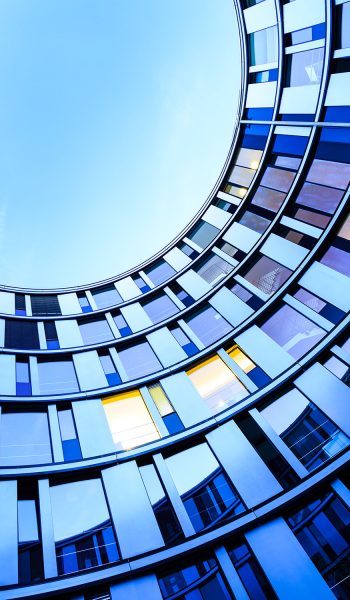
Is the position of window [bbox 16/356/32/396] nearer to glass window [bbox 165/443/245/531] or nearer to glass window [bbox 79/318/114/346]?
glass window [bbox 79/318/114/346]

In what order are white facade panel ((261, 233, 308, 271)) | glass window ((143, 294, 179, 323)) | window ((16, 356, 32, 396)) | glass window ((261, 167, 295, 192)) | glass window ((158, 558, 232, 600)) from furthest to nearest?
1. glass window ((143, 294, 179, 323))
2. glass window ((261, 167, 295, 192))
3. white facade panel ((261, 233, 308, 271))
4. window ((16, 356, 32, 396))
5. glass window ((158, 558, 232, 600))

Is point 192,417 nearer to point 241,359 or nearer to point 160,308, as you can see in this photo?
point 241,359

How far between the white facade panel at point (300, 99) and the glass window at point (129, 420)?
1576 centimetres

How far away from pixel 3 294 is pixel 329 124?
819 inches

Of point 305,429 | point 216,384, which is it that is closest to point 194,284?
point 216,384

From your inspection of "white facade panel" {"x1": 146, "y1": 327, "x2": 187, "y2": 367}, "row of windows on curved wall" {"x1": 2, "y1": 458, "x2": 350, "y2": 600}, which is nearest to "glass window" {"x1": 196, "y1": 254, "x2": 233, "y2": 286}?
"white facade panel" {"x1": 146, "y1": 327, "x2": 187, "y2": 367}

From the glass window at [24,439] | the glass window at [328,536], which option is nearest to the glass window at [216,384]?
the glass window at [328,536]

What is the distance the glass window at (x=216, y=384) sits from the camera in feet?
52.9

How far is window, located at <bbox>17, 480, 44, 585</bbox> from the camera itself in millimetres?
11498

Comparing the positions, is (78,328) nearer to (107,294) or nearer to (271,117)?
(107,294)

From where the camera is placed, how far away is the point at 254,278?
20703 millimetres

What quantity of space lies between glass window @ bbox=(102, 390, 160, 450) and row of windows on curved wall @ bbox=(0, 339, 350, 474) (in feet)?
0.13

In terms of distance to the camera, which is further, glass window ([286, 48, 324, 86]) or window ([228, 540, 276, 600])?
glass window ([286, 48, 324, 86])

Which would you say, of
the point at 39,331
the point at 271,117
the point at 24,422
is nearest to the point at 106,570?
the point at 24,422
